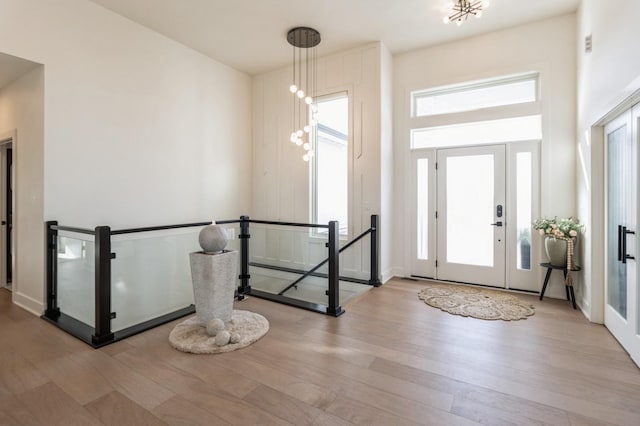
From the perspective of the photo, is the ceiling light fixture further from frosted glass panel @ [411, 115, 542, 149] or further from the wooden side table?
the wooden side table

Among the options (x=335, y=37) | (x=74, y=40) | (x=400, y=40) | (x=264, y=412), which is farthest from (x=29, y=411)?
(x=400, y=40)

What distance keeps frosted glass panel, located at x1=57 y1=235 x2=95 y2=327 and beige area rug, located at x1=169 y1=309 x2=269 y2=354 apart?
967 mm

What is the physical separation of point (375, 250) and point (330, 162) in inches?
75.2

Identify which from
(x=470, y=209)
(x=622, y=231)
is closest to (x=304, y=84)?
(x=470, y=209)

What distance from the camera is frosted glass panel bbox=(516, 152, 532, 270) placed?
15.0 feet

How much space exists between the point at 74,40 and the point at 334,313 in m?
4.50

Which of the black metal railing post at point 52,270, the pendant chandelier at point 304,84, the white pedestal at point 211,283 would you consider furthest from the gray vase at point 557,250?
the black metal railing post at point 52,270

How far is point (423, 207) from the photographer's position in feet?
17.6

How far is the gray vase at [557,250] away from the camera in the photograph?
4012 mm

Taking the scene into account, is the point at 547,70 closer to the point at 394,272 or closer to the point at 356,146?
the point at 356,146

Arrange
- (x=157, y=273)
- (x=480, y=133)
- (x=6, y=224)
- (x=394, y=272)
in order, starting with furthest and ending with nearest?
(x=394, y=272) → (x=480, y=133) → (x=6, y=224) → (x=157, y=273)

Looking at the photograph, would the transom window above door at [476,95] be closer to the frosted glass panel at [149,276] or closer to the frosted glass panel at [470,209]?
the frosted glass panel at [470,209]

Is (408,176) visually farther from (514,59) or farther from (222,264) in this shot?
(222,264)

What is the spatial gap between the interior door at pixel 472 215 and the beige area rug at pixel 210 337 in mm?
3222
